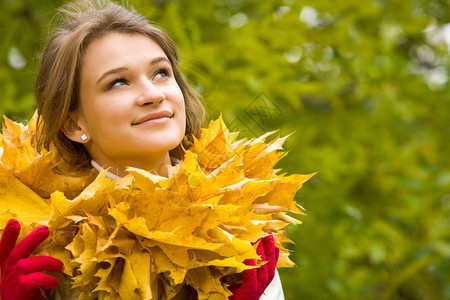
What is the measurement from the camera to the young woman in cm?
106

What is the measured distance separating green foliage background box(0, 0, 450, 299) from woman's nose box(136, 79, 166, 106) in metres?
0.60

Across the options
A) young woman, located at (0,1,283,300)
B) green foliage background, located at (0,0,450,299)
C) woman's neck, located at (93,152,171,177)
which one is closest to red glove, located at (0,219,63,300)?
young woman, located at (0,1,283,300)

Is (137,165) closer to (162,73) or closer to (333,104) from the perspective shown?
(162,73)

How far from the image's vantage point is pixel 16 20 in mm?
2158

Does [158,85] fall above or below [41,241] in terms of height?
above

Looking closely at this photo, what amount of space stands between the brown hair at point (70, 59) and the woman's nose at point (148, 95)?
4.8 inches

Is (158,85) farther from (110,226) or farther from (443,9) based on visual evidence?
(443,9)

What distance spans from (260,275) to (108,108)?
1.33 feet

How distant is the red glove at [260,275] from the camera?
1088 mm


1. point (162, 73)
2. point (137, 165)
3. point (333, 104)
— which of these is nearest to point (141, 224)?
point (137, 165)

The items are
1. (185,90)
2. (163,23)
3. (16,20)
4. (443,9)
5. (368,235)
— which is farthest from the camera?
(443,9)

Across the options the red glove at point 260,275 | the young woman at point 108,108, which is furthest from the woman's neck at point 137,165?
the red glove at point 260,275

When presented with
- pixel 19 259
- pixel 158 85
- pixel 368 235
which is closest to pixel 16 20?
pixel 158 85

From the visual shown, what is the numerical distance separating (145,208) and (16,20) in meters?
1.38
